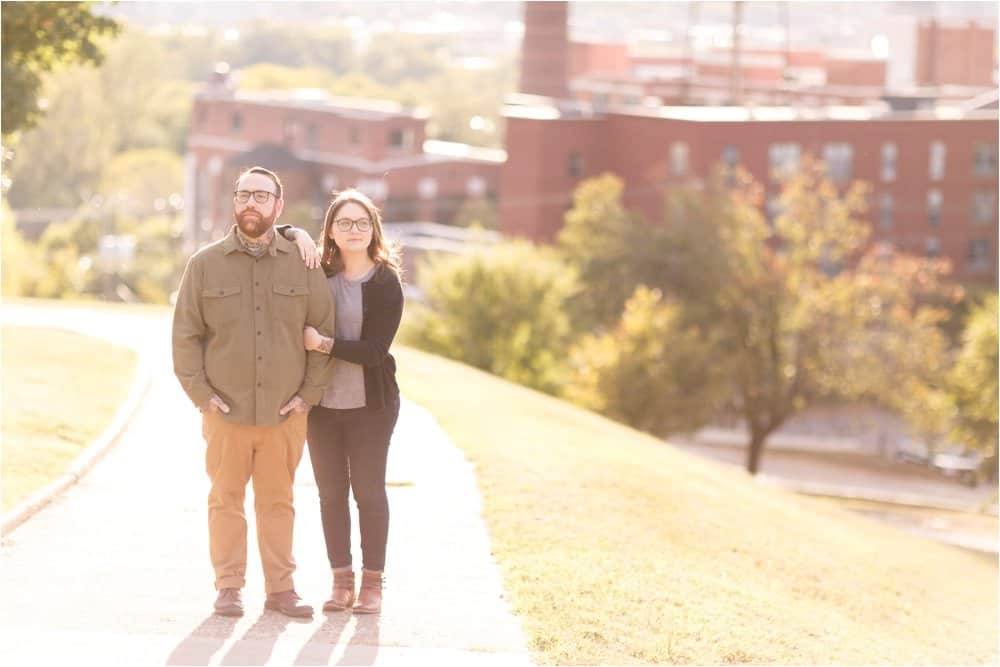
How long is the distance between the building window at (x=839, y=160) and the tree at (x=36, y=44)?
173 feet

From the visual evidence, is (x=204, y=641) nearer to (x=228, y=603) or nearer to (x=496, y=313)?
(x=228, y=603)

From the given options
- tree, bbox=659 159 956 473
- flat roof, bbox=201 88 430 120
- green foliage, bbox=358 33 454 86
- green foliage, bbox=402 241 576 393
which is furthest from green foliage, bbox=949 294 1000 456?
green foliage, bbox=358 33 454 86

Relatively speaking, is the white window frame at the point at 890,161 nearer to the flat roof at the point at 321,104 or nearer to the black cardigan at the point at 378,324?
the flat roof at the point at 321,104

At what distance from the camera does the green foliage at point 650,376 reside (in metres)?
40.0

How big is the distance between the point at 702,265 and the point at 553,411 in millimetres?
31359

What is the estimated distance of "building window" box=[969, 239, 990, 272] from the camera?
70312 millimetres

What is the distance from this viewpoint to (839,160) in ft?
226

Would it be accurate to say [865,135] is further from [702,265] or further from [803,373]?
[803,373]

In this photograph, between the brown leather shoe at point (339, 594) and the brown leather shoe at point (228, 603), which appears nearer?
the brown leather shoe at point (228, 603)

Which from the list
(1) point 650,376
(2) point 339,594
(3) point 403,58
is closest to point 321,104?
(3) point 403,58

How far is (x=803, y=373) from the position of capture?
143 feet

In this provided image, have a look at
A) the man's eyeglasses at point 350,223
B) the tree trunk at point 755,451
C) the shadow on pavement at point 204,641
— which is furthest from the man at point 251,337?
the tree trunk at point 755,451

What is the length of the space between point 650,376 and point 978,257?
34.8 m

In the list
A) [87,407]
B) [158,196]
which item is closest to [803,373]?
[87,407]
